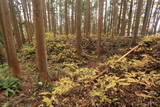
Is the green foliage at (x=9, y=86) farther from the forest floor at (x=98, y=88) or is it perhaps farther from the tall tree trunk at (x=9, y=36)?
the tall tree trunk at (x=9, y=36)

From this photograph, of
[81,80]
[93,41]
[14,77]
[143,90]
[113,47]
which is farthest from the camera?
[93,41]

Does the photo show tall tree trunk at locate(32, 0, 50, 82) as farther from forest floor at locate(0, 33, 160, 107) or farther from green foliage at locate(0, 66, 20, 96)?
green foliage at locate(0, 66, 20, 96)

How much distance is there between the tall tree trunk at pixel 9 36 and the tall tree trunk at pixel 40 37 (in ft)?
5.04

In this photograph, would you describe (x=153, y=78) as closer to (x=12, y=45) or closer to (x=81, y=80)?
(x=81, y=80)

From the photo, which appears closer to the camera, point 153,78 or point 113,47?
point 153,78

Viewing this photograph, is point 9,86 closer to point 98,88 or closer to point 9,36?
point 9,36

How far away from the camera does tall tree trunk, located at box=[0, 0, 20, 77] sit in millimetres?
5133

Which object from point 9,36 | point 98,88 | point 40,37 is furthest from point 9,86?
point 98,88

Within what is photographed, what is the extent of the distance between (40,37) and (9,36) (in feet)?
5.79

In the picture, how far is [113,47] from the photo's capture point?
1068 centimetres

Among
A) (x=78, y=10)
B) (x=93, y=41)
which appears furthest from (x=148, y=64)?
(x=93, y=41)

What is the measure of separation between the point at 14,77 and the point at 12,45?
171 centimetres

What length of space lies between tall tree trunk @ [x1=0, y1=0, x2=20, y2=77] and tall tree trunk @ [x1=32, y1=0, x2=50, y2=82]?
154 cm

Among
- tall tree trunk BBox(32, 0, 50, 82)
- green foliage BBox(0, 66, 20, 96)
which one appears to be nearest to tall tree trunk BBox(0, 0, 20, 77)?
green foliage BBox(0, 66, 20, 96)
